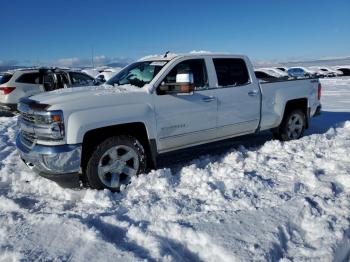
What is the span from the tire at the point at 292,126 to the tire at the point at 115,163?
11.2ft

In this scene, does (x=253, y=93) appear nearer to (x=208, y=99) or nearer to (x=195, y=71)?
(x=208, y=99)

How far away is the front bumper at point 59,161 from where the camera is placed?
169 inches

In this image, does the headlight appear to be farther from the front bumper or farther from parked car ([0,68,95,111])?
parked car ([0,68,95,111])

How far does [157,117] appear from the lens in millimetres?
4953

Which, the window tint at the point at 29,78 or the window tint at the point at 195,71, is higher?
the window tint at the point at 195,71

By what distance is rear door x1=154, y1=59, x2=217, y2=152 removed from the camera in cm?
504

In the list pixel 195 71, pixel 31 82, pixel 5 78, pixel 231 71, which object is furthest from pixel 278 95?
pixel 5 78

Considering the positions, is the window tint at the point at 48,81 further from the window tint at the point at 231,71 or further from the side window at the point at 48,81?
the window tint at the point at 231,71

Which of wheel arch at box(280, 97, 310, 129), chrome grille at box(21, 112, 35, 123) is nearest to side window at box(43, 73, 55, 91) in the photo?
chrome grille at box(21, 112, 35, 123)

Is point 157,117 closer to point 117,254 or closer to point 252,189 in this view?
point 252,189

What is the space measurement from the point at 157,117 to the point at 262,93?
92.8 inches

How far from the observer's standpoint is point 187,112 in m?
5.27

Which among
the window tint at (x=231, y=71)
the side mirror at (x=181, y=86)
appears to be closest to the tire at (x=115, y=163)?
the side mirror at (x=181, y=86)

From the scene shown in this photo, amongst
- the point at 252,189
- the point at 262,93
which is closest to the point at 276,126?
the point at 262,93
